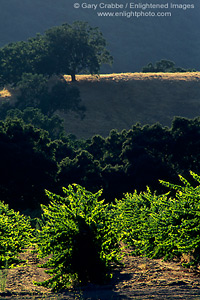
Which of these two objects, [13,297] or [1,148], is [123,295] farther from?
[1,148]

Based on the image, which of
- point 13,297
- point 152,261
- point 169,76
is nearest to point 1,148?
point 152,261

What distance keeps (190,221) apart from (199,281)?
1224mm

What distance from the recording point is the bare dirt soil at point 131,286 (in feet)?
34.8

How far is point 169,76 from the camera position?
347 ft

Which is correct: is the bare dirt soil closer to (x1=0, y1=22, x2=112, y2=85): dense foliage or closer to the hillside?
the hillside

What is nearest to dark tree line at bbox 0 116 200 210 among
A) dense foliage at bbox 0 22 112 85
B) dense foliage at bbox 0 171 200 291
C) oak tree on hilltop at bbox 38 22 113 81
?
dense foliage at bbox 0 171 200 291

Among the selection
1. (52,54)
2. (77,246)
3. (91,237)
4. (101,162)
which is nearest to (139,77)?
(52,54)

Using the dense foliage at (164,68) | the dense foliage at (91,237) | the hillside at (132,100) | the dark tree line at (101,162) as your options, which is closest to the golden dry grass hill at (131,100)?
the hillside at (132,100)

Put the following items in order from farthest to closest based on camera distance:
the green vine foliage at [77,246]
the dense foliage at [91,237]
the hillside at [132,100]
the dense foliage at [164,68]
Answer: the dense foliage at [164,68], the hillside at [132,100], the green vine foliage at [77,246], the dense foliage at [91,237]

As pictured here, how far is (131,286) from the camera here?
11.5m

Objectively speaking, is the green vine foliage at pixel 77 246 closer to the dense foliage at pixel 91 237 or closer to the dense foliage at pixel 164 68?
the dense foliage at pixel 91 237

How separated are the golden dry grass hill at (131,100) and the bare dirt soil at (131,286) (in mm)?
69924

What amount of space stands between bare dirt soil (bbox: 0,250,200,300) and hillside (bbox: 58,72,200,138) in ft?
229

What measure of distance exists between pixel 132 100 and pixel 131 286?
85.7 m
